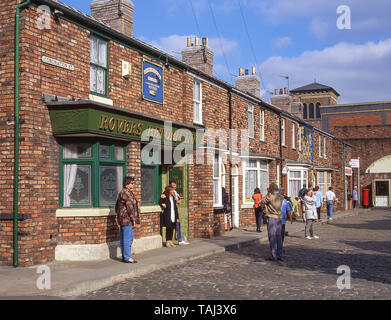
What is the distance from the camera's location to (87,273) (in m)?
9.46

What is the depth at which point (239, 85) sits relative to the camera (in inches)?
1032

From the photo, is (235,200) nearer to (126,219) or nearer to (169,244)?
(169,244)

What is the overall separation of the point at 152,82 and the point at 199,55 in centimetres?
511

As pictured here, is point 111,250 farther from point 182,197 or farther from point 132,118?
point 182,197

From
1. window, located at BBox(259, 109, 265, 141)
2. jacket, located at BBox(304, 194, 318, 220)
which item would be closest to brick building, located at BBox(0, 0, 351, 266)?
jacket, located at BBox(304, 194, 318, 220)

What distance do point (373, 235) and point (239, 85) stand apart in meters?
11.0

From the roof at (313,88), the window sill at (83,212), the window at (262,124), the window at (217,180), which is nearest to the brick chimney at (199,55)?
the window at (217,180)

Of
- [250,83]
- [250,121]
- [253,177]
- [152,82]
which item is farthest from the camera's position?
[250,83]

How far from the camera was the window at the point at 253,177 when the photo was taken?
22.1 meters

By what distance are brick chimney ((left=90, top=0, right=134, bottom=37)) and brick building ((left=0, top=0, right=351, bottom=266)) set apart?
3cm

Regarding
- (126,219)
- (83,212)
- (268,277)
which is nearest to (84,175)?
(83,212)

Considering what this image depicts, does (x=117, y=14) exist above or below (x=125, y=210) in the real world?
above

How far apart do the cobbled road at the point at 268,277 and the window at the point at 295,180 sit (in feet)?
46.0

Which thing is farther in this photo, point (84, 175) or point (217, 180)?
point (217, 180)
